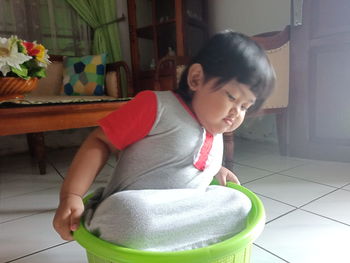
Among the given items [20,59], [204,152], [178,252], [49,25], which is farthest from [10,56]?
[49,25]

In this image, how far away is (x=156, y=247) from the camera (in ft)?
1.36

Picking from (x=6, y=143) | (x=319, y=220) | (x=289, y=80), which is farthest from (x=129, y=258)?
(x=6, y=143)

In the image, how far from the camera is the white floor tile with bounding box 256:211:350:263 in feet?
2.03

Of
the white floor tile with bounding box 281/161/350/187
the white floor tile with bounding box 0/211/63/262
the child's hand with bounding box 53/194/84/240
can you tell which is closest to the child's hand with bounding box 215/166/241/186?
the child's hand with bounding box 53/194/84/240

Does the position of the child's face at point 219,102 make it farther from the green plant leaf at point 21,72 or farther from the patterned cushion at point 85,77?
the patterned cushion at point 85,77

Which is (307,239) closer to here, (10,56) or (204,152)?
(204,152)

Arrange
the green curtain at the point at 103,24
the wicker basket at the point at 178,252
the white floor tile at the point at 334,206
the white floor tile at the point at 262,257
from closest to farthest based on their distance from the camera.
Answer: the wicker basket at the point at 178,252 < the white floor tile at the point at 262,257 < the white floor tile at the point at 334,206 < the green curtain at the point at 103,24

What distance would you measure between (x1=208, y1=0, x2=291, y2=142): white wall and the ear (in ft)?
3.79

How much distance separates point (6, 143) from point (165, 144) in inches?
66.9

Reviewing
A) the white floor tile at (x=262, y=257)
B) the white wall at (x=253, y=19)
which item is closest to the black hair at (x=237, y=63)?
the white floor tile at (x=262, y=257)

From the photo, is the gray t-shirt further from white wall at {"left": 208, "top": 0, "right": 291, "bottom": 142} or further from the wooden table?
white wall at {"left": 208, "top": 0, "right": 291, "bottom": 142}

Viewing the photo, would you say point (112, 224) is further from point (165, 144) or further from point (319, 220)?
point (319, 220)

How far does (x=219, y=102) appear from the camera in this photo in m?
0.50

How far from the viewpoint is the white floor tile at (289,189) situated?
3.03ft
